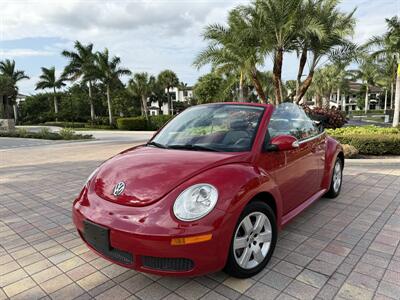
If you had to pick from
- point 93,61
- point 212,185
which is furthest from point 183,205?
point 93,61

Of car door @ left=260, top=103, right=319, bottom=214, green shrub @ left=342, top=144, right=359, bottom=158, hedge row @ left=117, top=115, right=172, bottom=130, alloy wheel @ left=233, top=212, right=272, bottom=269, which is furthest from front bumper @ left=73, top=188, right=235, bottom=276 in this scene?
hedge row @ left=117, top=115, right=172, bottom=130

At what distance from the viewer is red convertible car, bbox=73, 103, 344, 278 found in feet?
6.65

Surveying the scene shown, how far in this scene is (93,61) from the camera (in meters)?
32.4

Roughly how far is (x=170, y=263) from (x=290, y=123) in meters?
2.22

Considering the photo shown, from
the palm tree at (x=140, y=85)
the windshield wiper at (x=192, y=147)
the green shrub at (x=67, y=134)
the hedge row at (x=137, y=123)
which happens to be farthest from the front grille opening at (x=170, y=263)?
the palm tree at (x=140, y=85)

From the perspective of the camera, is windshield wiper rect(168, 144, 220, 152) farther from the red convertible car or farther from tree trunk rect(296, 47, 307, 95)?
tree trunk rect(296, 47, 307, 95)

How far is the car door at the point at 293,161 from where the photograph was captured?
9.28ft

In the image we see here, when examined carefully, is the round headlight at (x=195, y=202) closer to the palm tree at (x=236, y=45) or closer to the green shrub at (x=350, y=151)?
the green shrub at (x=350, y=151)

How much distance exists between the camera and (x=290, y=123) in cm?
346

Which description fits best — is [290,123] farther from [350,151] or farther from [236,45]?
[236,45]

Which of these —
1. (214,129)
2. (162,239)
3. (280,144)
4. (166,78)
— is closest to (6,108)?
(166,78)

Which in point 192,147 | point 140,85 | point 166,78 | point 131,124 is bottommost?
point 131,124

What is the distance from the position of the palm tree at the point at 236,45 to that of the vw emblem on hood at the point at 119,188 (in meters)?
12.2

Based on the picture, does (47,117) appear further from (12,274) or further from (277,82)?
(12,274)
